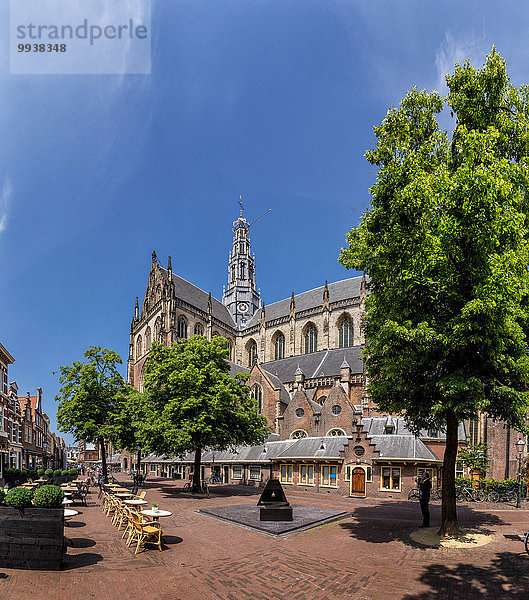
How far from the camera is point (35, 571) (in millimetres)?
9320

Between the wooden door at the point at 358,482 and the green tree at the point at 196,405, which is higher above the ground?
the green tree at the point at 196,405

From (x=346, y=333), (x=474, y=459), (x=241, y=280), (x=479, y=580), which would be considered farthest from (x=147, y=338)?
(x=479, y=580)

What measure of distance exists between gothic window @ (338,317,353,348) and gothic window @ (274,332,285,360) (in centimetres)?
984

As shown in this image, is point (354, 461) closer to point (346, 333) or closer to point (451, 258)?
point (451, 258)

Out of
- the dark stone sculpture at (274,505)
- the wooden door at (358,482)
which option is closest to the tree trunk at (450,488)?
the dark stone sculpture at (274,505)

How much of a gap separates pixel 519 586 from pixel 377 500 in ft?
61.1

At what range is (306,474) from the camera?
32.2 m

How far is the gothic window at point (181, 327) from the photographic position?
60.9 meters

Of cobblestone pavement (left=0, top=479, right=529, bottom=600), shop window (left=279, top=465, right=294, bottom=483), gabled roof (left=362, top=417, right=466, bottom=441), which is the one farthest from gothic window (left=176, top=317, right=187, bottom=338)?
cobblestone pavement (left=0, top=479, right=529, bottom=600)

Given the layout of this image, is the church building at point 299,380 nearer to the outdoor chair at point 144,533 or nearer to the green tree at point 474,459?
the green tree at point 474,459

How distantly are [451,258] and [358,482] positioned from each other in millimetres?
20597

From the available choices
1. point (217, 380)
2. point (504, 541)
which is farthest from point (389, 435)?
point (504, 541)

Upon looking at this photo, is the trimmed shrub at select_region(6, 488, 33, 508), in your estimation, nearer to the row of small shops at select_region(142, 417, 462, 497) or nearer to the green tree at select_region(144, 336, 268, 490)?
the green tree at select_region(144, 336, 268, 490)

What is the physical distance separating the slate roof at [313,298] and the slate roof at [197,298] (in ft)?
15.3
